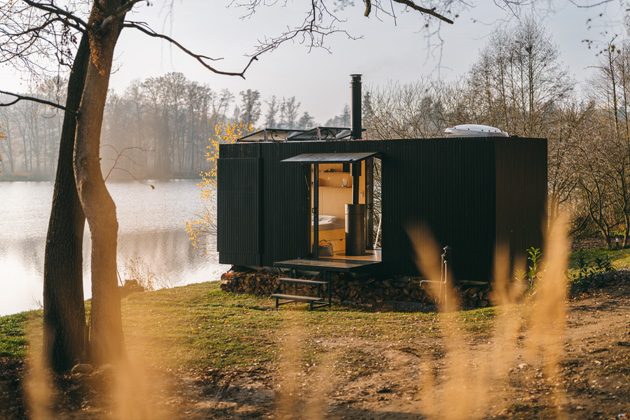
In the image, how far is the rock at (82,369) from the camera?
6197mm

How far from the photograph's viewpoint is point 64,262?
6.78 metres

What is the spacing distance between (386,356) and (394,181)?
4475 mm

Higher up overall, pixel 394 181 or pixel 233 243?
pixel 394 181

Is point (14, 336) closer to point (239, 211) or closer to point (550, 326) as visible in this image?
point (239, 211)

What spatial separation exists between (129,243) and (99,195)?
18550 mm

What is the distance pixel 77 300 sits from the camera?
6.85m

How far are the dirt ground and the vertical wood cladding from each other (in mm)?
3036

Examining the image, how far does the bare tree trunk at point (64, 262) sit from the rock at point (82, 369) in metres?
0.43

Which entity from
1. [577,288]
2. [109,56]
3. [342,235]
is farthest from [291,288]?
[109,56]

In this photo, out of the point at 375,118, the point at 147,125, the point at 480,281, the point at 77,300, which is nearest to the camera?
the point at 77,300

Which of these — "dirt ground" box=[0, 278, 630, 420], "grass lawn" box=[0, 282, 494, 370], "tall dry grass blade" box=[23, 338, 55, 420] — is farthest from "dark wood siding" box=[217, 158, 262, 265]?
"dirt ground" box=[0, 278, 630, 420]

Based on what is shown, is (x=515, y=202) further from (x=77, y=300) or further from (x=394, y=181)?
(x=77, y=300)

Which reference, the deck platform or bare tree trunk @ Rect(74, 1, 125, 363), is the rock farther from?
the deck platform

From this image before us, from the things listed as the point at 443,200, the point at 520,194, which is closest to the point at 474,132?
the point at 443,200
